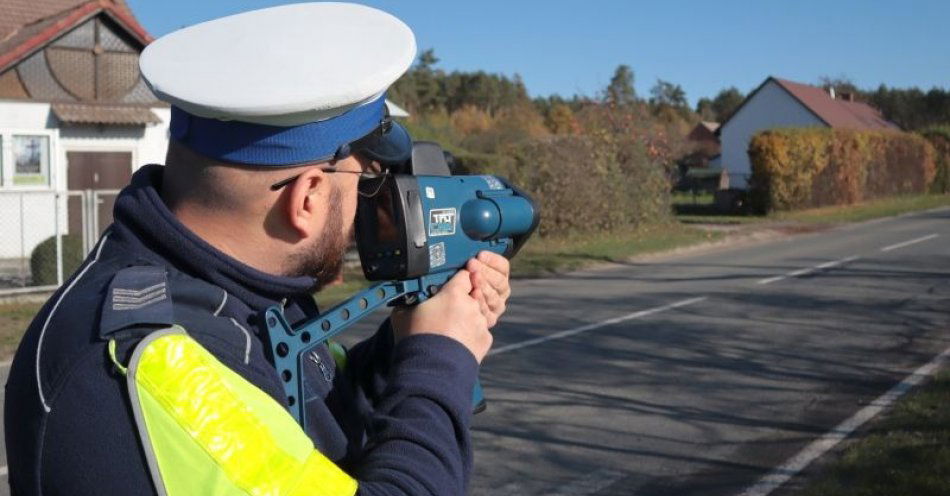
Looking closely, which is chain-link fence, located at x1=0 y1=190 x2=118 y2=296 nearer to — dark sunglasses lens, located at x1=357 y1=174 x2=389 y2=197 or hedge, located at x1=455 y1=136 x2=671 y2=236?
hedge, located at x1=455 y1=136 x2=671 y2=236

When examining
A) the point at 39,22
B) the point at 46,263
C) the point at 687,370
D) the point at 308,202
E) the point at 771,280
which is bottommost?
the point at 687,370

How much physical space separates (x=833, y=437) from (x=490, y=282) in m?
5.34

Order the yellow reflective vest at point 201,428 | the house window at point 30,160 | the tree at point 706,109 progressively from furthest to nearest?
the tree at point 706,109
the house window at point 30,160
the yellow reflective vest at point 201,428

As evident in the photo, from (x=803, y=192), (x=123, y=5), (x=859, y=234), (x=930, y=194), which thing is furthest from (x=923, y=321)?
(x=930, y=194)

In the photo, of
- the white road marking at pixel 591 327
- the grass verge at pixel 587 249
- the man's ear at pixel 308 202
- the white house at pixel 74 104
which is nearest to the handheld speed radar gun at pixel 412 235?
the man's ear at pixel 308 202

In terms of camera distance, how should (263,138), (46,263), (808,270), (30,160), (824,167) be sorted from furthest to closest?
(824,167)
(30,160)
(808,270)
(46,263)
(263,138)

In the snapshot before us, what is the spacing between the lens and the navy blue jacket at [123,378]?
1.25 m

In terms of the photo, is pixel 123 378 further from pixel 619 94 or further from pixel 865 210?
pixel 865 210

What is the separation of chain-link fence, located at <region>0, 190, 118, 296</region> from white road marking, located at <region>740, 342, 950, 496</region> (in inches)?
405

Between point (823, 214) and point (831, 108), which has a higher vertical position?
point (831, 108)

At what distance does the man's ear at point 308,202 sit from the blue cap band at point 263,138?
0.10ft

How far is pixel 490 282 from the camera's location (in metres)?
1.82

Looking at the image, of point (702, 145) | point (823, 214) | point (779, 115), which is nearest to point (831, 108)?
point (779, 115)

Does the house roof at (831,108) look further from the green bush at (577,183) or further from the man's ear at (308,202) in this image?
the man's ear at (308,202)
